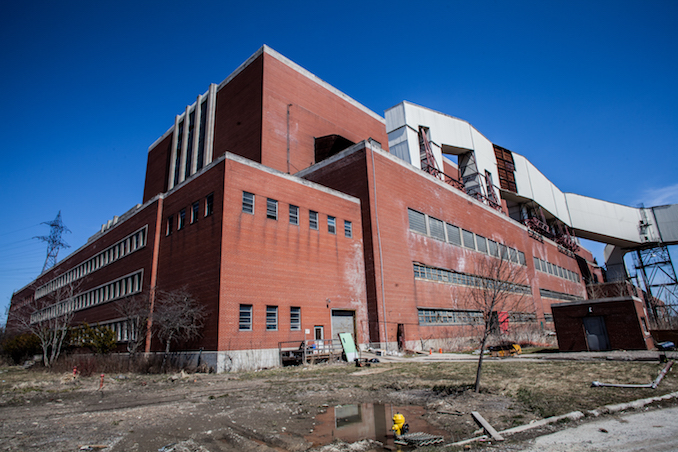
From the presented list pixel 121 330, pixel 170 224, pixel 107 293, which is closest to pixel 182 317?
pixel 170 224

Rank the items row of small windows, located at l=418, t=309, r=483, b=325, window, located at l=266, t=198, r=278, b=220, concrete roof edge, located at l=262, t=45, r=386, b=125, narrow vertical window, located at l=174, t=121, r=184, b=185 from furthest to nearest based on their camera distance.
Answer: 1. narrow vertical window, located at l=174, t=121, r=184, b=185
2. concrete roof edge, located at l=262, t=45, r=386, b=125
3. row of small windows, located at l=418, t=309, r=483, b=325
4. window, located at l=266, t=198, r=278, b=220

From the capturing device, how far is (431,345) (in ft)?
95.0

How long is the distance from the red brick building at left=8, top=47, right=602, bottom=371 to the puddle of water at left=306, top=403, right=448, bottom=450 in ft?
38.1

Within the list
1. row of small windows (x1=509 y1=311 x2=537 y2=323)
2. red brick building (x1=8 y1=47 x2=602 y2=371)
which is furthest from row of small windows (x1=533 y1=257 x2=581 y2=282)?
row of small windows (x1=509 y1=311 x2=537 y2=323)

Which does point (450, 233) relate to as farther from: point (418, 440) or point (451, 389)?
point (418, 440)

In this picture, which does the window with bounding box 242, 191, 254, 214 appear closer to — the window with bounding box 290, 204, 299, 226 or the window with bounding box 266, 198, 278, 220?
the window with bounding box 266, 198, 278, 220

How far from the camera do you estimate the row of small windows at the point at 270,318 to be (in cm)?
2061

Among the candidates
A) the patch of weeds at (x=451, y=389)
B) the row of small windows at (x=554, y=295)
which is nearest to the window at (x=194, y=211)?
the patch of weeds at (x=451, y=389)

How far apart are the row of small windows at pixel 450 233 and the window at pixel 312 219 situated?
894 cm

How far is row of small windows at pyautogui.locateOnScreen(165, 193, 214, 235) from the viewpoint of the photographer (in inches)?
901

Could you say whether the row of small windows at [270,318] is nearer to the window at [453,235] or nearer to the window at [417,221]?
the window at [417,221]

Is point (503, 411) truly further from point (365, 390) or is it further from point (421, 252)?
point (421, 252)

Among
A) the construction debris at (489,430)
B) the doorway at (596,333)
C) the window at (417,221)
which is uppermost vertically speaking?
the window at (417,221)

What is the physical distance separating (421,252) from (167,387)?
69.8 feet
